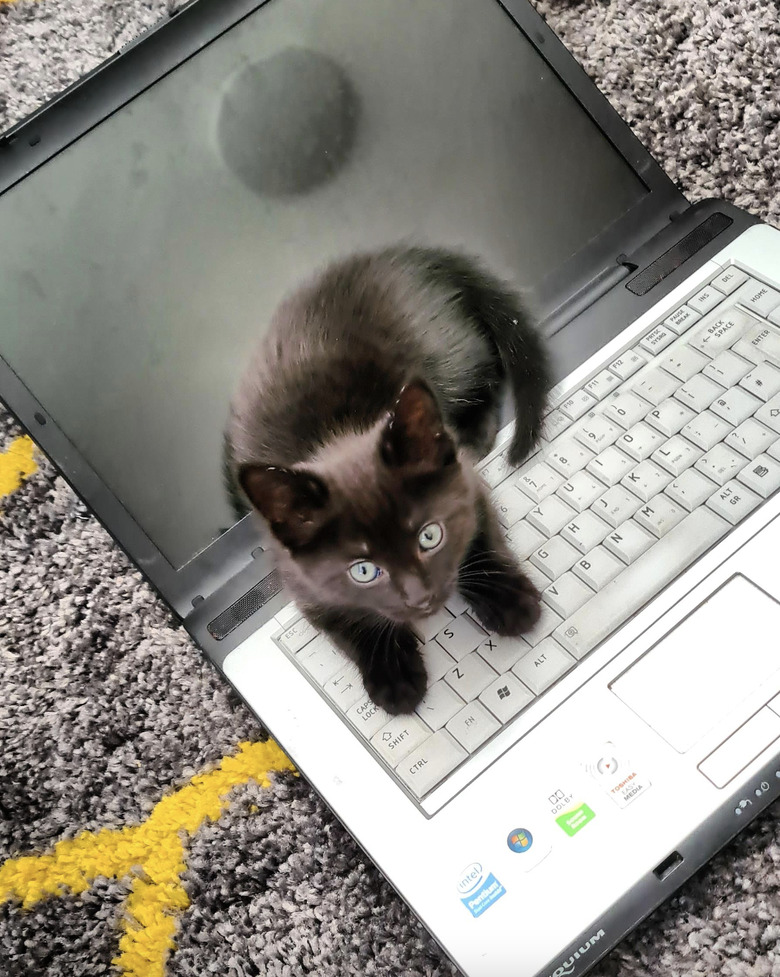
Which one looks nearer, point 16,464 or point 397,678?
point 397,678

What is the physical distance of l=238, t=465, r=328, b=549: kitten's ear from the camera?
476 mm

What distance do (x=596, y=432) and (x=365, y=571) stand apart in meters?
0.20

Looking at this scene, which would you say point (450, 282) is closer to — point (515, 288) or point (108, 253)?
point (515, 288)

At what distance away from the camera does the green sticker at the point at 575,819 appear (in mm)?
470

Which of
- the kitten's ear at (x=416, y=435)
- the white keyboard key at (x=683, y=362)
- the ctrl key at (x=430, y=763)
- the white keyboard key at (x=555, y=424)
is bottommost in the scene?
the ctrl key at (x=430, y=763)

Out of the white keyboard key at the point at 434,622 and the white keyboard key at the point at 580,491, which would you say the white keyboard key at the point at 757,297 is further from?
the white keyboard key at the point at 434,622

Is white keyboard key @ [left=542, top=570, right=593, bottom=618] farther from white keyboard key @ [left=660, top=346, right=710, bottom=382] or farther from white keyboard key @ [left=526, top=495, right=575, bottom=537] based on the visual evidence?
white keyboard key @ [left=660, top=346, right=710, bottom=382]

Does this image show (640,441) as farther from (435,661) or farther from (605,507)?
(435,661)

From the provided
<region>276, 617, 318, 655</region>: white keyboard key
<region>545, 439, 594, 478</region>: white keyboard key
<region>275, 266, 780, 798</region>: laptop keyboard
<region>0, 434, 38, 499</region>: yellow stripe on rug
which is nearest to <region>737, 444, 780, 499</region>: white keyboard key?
<region>275, 266, 780, 798</region>: laptop keyboard

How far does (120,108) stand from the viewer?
578 millimetres

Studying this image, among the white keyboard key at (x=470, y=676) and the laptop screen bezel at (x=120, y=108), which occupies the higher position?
the laptop screen bezel at (x=120, y=108)

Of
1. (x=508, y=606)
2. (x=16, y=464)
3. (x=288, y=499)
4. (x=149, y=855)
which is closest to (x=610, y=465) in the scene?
(x=508, y=606)

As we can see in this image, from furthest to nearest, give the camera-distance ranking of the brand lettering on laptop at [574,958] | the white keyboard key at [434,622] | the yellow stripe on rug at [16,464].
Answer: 1. the yellow stripe on rug at [16,464]
2. the white keyboard key at [434,622]
3. the brand lettering on laptop at [574,958]

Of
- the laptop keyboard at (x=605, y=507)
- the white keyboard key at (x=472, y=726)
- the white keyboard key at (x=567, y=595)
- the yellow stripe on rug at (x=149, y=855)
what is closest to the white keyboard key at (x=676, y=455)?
the laptop keyboard at (x=605, y=507)
